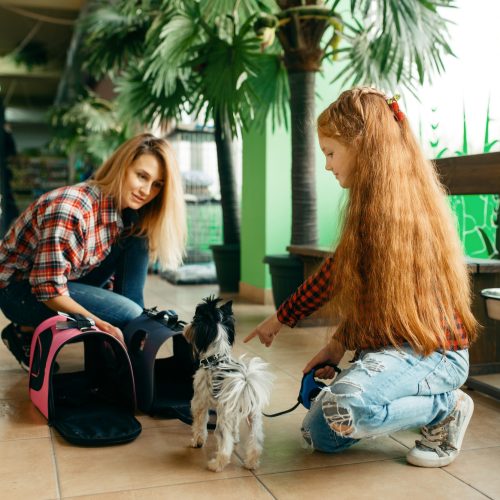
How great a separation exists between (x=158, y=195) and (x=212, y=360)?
0.98 meters

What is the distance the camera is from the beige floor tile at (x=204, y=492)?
4.92 ft

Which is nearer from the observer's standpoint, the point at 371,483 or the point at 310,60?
the point at 371,483

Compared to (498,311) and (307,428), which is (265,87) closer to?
(498,311)

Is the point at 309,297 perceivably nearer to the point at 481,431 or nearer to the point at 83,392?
the point at 481,431

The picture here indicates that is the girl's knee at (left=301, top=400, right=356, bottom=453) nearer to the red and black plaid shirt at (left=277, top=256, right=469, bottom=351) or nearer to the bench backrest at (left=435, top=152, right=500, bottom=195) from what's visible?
the red and black plaid shirt at (left=277, top=256, right=469, bottom=351)

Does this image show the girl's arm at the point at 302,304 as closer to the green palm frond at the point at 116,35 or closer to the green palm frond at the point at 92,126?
the green palm frond at the point at 116,35

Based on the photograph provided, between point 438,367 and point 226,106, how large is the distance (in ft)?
7.56

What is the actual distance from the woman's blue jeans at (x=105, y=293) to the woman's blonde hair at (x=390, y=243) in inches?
40.0

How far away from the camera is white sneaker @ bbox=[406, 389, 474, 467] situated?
169 centimetres

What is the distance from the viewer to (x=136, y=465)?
66.5 inches

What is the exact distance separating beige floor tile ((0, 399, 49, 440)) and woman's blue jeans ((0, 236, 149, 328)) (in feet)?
1.14

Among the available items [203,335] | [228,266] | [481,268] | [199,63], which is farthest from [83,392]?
[228,266]

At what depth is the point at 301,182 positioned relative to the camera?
3.79 metres

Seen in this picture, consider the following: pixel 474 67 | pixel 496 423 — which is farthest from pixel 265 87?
pixel 496 423
